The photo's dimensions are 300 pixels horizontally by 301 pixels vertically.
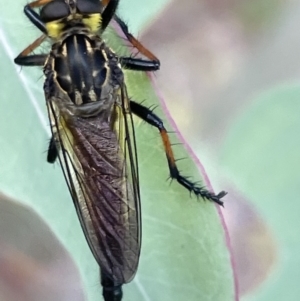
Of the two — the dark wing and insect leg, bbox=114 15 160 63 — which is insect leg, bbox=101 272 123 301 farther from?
insect leg, bbox=114 15 160 63

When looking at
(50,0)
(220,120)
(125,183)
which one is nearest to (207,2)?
(220,120)

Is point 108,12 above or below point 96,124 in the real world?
above

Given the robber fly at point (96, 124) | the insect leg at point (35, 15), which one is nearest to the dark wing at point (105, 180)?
the robber fly at point (96, 124)

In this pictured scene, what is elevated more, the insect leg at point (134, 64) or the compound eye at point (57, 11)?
the compound eye at point (57, 11)

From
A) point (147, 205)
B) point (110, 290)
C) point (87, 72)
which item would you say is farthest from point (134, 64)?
point (110, 290)

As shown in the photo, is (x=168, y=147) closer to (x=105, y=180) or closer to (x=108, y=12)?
(x=105, y=180)

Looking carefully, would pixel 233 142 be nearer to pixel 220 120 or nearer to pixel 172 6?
pixel 220 120

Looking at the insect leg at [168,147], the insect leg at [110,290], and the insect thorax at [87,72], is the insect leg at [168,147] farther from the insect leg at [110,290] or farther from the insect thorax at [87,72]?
the insect leg at [110,290]
